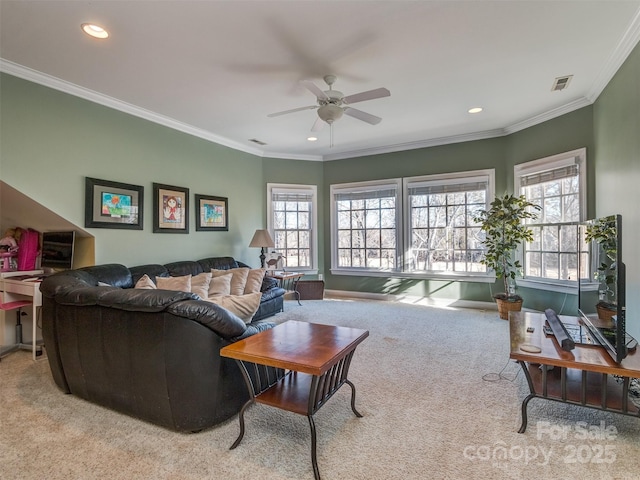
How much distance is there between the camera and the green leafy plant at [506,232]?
4562 millimetres

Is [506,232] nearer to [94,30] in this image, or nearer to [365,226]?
[365,226]

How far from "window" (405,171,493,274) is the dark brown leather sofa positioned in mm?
4066

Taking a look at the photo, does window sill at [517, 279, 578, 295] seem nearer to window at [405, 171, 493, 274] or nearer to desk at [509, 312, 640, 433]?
window at [405, 171, 493, 274]

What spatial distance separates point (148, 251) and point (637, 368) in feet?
15.6

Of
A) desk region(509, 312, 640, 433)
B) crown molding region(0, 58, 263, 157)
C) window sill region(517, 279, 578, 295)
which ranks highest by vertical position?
crown molding region(0, 58, 263, 157)

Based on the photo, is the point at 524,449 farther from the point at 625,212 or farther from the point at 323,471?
the point at 625,212

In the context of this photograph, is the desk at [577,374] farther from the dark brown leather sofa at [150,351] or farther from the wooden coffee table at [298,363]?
the dark brown leather sofa at [150,351]

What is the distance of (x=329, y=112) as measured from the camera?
3158mm

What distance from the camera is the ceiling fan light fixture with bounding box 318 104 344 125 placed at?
312 centimetres

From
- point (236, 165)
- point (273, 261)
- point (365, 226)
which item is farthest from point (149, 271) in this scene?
point (365, 226)

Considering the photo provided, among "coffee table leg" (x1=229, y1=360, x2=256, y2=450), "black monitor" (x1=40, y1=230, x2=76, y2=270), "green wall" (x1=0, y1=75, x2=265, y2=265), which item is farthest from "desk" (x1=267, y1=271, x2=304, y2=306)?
"coffee table leg" (x1=229, y1=360, x2=256, y2=450)

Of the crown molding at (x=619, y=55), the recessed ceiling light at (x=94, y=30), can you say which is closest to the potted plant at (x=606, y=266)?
the crown molding at (x=619, y=55)

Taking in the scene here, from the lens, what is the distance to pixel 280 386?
79.1 inches

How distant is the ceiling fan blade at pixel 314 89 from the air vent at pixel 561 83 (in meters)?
2.53
